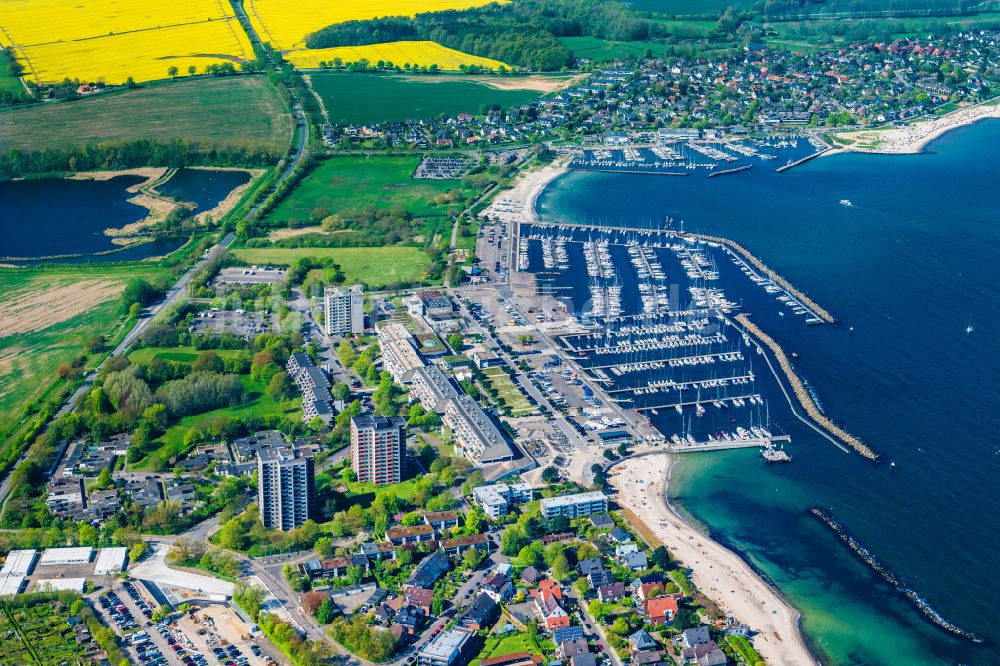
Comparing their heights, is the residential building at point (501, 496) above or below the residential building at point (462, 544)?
above

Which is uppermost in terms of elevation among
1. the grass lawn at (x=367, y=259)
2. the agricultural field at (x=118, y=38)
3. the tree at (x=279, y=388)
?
the agricultural field at (x=118, y=38)

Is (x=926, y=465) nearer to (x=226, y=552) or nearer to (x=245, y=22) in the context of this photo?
(x=226, y=552)

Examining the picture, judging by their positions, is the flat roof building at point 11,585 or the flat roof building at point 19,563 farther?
the flat roof building at point 19,563

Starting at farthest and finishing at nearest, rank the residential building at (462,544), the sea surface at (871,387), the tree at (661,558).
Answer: the residential building at (462,544), the tree at (661,558), the sea surface at (871,387)

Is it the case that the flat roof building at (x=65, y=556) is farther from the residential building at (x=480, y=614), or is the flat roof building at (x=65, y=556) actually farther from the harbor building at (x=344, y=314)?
the harbor building at (x=344, y=314)

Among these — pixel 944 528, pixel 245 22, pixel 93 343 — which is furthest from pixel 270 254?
pixel 245 22

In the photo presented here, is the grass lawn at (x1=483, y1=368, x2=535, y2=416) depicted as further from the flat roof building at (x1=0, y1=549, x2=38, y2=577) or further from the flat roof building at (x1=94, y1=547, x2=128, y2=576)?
the flat roof building at (x1=0, y1=549, x2=38, y2=577)

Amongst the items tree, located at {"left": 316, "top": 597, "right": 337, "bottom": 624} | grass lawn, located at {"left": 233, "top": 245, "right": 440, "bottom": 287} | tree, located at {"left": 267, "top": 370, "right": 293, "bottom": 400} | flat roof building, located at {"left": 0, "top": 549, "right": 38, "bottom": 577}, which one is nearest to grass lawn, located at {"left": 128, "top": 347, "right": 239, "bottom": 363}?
tree, located at {"left": 267, "top": 370, "right": 293, "bottom": 400}

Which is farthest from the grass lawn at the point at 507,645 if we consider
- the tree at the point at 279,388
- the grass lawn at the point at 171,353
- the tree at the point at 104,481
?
the grass lawn at the point at 171,353
